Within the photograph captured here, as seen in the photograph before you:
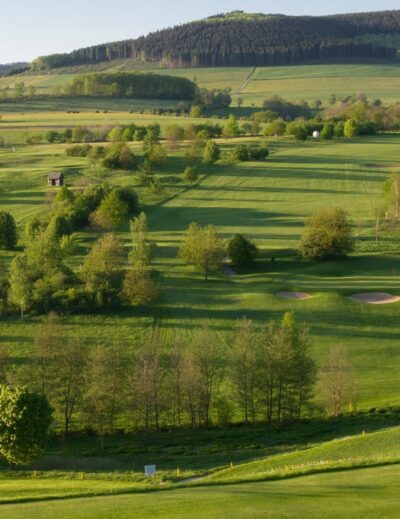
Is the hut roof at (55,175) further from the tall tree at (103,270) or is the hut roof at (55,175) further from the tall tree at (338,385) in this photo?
the tall tree at (338,385)

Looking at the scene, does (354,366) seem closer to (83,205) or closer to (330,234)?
(330,234)

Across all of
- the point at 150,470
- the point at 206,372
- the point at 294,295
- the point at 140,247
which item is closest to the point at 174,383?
the point at 206,372

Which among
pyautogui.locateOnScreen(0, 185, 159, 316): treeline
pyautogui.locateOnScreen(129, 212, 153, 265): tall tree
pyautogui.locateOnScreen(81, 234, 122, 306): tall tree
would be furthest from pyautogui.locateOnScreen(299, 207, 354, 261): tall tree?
pyautogui.locateOnScreen(81, 234, 122, 306): tall tree

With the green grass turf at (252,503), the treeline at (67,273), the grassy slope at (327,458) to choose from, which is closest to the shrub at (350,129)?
the treeline at (67,273)

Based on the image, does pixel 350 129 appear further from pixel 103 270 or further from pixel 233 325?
pixel 233 325

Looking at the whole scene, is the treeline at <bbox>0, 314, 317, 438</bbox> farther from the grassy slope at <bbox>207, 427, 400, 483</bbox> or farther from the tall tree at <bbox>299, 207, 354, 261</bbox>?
the tall tree at <bbox>299, 207, 354, 261</bbox>
